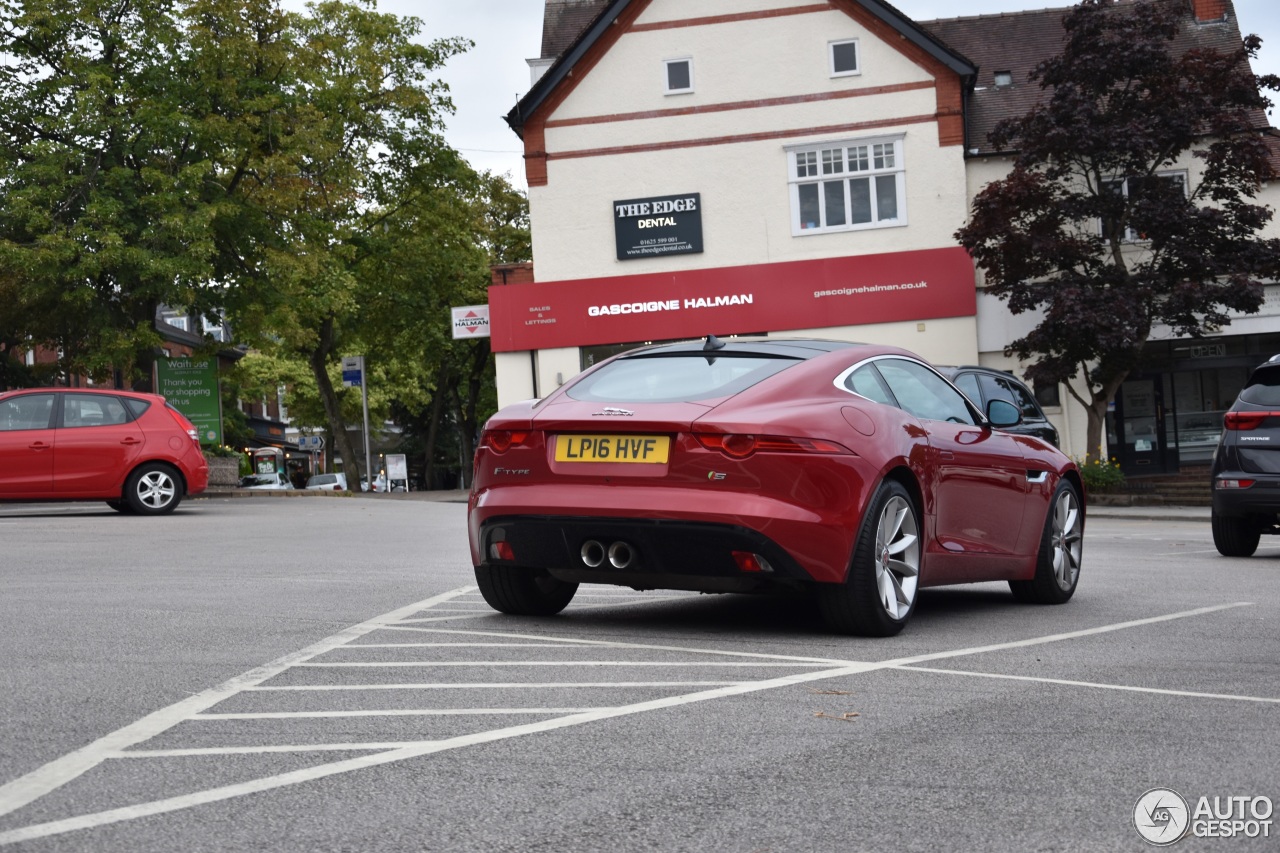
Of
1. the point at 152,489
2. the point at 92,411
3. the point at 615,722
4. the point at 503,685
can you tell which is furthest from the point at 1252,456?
the point at 92,411

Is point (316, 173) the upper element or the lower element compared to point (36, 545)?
upper

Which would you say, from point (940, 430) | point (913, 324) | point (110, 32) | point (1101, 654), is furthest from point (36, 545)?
point (913, 324)

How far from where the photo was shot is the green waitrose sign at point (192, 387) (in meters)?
32.2

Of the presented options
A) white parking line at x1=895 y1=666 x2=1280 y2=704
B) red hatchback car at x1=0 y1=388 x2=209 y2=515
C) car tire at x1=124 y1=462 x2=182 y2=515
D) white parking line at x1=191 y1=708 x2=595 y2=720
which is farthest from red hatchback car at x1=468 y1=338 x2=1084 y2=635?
car tire at x1=124 y1=462 x2=182 y2=515

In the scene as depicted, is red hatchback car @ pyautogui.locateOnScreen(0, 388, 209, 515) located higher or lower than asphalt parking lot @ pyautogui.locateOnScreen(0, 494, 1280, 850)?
higher

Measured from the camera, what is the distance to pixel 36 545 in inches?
573

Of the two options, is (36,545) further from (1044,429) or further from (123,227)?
(123,227)

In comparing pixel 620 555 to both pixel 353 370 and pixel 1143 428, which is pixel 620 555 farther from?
pixel 353 370

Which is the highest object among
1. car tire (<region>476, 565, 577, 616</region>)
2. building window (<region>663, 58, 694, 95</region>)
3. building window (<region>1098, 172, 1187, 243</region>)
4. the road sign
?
building window (<region>663, 58, 694, 95</region>)

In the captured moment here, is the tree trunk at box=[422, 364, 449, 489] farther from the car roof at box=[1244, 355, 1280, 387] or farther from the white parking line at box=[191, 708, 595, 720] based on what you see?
the white parking line at box=[191, 708, 595, 720]

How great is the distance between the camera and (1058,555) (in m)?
9.27

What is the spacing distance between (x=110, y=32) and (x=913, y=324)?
16372mm

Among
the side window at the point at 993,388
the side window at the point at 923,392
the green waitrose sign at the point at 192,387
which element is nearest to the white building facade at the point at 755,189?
the green waitrose sign at the point at 192,387

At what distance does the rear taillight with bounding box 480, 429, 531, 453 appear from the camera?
24.1 ft
